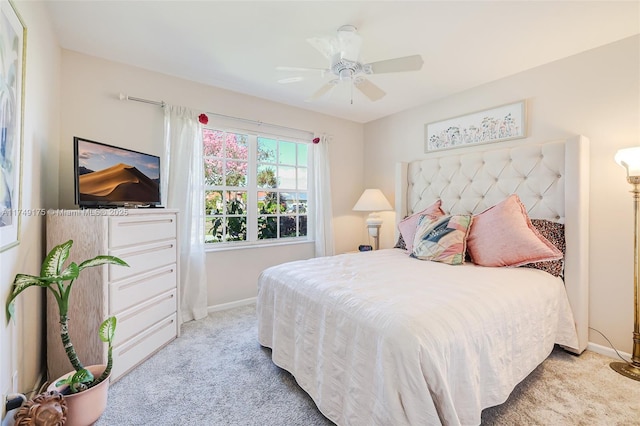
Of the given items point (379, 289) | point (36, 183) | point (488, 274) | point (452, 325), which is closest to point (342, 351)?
point (379, 289)

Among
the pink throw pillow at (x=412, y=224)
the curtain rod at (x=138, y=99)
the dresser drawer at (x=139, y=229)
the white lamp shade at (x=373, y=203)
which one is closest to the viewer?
the dresser drawer at (x=139, y=229)

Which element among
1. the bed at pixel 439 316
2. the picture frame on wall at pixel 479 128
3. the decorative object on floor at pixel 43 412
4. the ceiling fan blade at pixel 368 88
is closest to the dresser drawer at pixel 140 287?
the decorative object on floor at pixel 43 412

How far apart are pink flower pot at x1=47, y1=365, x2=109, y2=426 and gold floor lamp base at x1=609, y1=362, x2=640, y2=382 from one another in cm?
321

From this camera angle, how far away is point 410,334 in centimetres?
112

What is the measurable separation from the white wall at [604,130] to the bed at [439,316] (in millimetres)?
137

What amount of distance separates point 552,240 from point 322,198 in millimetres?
2411

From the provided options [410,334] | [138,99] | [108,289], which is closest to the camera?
[410,334]

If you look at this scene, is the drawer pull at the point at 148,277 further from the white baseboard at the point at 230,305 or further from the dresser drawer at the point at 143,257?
the white baseboard at the point at 230,305

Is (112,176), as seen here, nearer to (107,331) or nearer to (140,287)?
(140,287)

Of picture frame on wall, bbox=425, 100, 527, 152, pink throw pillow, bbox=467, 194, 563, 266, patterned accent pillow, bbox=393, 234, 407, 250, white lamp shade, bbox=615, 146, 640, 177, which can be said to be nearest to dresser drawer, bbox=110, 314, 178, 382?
patterned accent pillow, bbox=393, 234, 407, 250

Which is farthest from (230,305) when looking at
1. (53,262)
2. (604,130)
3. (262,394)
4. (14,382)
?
(604,130)

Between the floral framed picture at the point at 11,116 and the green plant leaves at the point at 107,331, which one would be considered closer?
the floral framed picture at the point at 11,116

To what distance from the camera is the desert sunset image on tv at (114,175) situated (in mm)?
1912

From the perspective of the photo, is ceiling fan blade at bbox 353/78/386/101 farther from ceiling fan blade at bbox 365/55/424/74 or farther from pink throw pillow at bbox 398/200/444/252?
pink throw pillow at bbox 398/200/444/252
